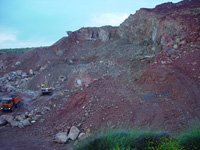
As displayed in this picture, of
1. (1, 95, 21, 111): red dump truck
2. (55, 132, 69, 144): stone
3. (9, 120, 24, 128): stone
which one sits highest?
(1, 95, 21, 111): red dump truck

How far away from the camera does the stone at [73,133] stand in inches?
307

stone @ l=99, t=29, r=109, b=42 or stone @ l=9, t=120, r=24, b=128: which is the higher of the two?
stone @ l=99, t=29, r=109, b=42

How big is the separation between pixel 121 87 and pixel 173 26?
6.57m

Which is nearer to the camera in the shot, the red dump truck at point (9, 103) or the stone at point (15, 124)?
the stone at point (15, 124)

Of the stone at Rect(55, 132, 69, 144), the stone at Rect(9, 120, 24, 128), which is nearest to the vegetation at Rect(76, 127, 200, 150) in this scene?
the stone at Rect(55, 132, 69, 144)

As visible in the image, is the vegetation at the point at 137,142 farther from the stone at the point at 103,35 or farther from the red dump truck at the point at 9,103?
the stone at the point at 103,35

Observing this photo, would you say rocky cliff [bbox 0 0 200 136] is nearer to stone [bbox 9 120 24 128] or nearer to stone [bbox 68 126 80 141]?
stone [bbox 68 126 80 141]

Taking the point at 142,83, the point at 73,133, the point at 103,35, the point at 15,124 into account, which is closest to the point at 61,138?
the point at 73,133

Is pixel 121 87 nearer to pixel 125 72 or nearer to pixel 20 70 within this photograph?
pixel 125 72

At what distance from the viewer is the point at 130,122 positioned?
7.93 m

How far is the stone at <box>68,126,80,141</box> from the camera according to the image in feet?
25.5

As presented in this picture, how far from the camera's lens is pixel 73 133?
7.91 metres

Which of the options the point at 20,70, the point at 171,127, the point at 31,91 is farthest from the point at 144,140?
the point at 20,70

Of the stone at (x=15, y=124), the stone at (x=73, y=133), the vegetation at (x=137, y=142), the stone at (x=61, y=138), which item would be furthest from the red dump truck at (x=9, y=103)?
the vegetation at (x=137, y=142)
